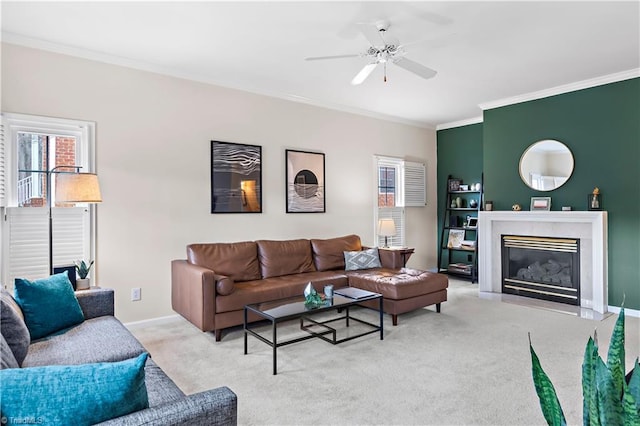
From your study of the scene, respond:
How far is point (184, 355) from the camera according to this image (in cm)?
319

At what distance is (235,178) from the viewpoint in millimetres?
4633

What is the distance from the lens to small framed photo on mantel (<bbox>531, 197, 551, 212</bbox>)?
201 inches

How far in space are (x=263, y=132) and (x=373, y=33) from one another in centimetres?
A: 231

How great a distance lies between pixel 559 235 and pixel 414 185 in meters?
2.43

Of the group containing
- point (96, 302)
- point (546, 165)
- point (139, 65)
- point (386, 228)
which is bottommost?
point (96, 302)

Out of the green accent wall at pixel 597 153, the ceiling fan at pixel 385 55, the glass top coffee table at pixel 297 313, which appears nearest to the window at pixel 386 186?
the green accent wall at pixel 597 153

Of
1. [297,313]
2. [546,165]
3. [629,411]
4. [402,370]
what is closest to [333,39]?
[297,313]

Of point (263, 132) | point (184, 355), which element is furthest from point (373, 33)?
point (184, 355)

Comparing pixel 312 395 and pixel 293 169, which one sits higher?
pixel 293 169

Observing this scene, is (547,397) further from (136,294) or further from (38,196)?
(38,196)

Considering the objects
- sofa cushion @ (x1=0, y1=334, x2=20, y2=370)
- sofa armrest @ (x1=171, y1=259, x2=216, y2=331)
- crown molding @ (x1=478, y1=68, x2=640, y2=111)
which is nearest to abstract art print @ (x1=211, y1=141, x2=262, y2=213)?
sofa armrest @ (x1=171, y1=259, x2=216, y2=331)

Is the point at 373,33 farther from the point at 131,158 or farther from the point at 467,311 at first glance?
the point at 467,311

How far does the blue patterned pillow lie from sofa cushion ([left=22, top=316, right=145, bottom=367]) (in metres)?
2.94

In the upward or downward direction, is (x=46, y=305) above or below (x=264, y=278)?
above
